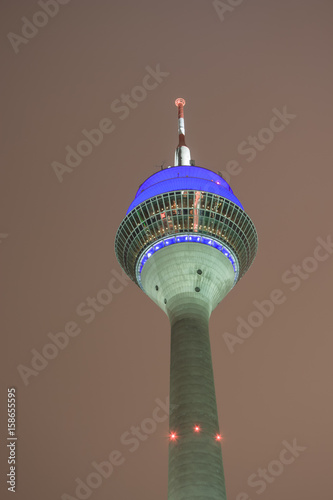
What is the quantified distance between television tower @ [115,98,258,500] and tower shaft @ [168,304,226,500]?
0.27 ft

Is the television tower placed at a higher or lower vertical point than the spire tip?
lower

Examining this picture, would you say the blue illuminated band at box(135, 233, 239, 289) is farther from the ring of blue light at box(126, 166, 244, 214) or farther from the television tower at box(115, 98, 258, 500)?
the ring of blue light at box(126, 166, 244, 214)

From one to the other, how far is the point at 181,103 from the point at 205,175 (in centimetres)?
2105

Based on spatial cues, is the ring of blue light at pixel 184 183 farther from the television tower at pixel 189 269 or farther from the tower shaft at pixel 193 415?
the tower shaft at pixel 193 415

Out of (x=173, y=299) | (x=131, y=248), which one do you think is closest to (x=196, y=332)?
(x=173, y=299)

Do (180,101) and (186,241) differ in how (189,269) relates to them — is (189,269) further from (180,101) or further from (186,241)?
(180,101)

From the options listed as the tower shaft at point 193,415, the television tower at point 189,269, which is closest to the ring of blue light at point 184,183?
the television tower at point 189,269

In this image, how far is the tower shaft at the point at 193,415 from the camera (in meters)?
43.6

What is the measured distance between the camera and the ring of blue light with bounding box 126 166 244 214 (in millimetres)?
61812

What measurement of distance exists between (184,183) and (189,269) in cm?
1147

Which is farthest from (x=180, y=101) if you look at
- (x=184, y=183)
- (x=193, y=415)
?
(x=193, y=415)

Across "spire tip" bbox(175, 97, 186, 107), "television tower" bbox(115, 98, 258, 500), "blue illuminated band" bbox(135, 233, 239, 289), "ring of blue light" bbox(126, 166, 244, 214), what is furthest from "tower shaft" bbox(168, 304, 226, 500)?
"spire tip" bbox(175, 97, 186, 107)

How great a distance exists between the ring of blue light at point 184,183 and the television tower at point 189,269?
0.13 meters

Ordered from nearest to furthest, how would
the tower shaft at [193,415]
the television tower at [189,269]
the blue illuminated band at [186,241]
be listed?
1. the tower shaft at [193,415]
2. the television tower at [189,269]
3. the blue illuminated band at [186,241]
